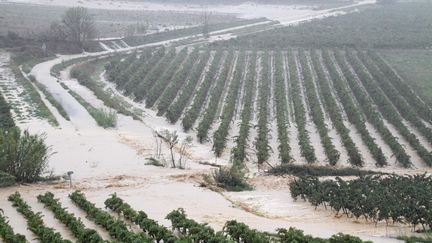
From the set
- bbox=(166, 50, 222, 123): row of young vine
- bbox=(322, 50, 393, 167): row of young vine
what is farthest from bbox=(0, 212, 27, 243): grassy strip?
bbox=(166, 50, 222, 123): row of young vine

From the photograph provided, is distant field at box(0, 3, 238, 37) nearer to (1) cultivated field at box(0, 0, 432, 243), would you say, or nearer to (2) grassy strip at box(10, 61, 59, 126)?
(1) cultivated field at box(0, 0, 432, 243)

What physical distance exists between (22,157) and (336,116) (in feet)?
65.9

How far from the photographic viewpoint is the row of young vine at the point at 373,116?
2949 cm

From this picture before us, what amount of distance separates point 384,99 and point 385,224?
70.8ft

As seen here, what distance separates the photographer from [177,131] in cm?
3516

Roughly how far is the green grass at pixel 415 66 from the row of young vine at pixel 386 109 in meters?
3.19

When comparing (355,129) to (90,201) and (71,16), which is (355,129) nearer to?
(90,201)

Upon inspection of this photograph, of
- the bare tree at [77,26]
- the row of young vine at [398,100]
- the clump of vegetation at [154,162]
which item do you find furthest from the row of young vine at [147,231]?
the bare tree at [77,26]

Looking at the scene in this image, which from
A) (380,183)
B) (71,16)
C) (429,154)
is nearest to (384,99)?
(429,154)

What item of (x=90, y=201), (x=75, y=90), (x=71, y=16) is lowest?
(x=90, y=201)

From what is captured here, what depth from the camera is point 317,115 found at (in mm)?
36625

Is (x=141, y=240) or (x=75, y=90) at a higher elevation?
(x=75, y=90)

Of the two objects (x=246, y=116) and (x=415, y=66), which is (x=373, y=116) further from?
(x=415, y=66)

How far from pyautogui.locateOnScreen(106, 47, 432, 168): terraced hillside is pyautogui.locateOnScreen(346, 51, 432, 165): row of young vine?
0.21ft
